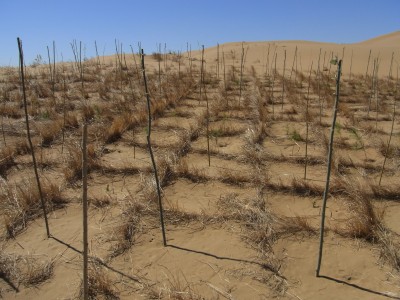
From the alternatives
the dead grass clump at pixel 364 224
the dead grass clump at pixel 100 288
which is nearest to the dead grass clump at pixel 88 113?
the dead grass clump at pixel 100 288

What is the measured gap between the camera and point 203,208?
2.70 metres

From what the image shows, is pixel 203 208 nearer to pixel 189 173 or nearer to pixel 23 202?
pixel 189 173

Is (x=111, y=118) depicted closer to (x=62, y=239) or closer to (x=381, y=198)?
(x=62, y=239)

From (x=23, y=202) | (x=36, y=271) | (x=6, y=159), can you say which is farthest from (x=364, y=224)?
(x=6, y=159)

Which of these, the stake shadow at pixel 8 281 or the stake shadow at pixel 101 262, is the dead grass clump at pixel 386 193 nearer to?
the stake shadow at pixel 101 262

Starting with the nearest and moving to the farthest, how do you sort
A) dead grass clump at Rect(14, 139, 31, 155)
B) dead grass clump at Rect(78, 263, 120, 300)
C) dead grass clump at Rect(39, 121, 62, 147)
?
dead grass clump at Rect(78, 263, 120, 300) → dead grass clump at Rect(14, 139, 31, 155) → dead grass clump at Rect(39, 121, 62, 147)

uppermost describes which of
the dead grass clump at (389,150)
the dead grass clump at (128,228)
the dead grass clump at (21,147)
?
the dead grass clump at (389,150)

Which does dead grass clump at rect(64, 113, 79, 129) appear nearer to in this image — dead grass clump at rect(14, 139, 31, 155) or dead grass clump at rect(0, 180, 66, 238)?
dead grass clump at rect(14, 139, 31, 155)

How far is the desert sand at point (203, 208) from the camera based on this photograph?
1990 millimetres

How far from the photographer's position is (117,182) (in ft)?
10.3

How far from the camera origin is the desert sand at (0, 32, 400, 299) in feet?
6.53

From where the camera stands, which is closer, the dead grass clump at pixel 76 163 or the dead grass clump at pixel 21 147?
the dead grass clump at pixel 76 163

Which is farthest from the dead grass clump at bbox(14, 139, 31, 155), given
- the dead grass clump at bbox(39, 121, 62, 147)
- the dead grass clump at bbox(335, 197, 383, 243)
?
the dead grass clump at bbox(335, 197, 383, 243)

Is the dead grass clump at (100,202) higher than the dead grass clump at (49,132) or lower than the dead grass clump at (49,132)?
lower
